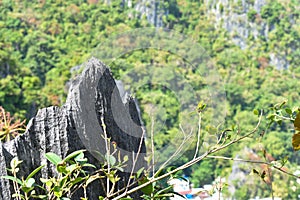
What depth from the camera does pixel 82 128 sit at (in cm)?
61

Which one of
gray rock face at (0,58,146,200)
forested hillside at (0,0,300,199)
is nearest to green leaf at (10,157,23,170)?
gray rock face at (0,58,146,200)

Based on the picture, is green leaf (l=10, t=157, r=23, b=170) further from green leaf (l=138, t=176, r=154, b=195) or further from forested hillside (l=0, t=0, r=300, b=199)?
forested hillside (l=0, t=0, r=300, b=199)

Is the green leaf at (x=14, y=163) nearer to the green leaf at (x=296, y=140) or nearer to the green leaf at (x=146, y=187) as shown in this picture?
the green leaf at (x=146, y=187)

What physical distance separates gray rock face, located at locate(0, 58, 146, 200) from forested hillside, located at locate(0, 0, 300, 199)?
16.2 metres

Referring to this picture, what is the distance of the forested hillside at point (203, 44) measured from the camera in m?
20.8

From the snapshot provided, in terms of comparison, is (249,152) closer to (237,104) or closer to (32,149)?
(237,104)

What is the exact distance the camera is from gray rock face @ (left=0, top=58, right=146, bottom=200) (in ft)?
1.86

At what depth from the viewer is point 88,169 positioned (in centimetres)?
61

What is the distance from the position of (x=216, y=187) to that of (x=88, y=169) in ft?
0.44

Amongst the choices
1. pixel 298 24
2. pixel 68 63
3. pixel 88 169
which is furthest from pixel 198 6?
pixel 88 169

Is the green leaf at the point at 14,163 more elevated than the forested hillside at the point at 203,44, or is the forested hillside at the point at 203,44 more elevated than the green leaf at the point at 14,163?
the green leaf at the point at 14,163

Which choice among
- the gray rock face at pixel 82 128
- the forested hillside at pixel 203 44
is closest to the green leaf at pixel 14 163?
the gray rock face at pixel 82 128

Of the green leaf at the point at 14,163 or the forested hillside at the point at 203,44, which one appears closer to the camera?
the green leaf at the point at 14,163

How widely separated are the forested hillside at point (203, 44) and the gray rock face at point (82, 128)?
16.2 m
